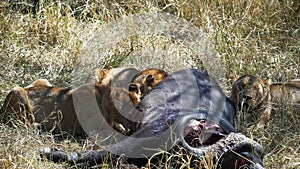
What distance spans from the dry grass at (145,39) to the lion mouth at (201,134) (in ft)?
8.29

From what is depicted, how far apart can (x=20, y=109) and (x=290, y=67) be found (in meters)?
3.79

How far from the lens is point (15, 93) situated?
29.3ft

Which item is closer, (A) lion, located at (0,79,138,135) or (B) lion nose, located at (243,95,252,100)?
(B) lion nose, located at (243,95,252,100)

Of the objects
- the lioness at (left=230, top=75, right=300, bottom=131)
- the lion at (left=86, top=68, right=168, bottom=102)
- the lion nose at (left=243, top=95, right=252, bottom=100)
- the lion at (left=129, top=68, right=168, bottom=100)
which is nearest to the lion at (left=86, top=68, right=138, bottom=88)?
the lion at (left=86, top=68, right=168, bottom=102)

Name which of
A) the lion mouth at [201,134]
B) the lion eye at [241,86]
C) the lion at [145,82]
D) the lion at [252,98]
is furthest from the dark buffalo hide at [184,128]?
the lion at [145,82]

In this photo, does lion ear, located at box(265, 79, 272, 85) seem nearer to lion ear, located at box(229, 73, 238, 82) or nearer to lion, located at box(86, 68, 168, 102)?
lion ear, located at box(229, 73, 238, 82)

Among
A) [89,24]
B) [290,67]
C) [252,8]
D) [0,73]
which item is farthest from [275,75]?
[0,73]

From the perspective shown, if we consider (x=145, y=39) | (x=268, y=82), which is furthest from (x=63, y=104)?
(x=268, y=82)

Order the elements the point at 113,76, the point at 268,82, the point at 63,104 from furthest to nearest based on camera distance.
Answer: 1. the point at 113,76
2. the point at 63,104
3. the point at 268,82

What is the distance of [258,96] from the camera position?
8.73 metres

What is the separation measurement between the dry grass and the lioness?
1.84ft

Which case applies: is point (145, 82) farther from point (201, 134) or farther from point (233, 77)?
point (201, 134)

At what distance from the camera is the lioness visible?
853cm

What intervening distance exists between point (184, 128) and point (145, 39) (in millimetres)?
4055
